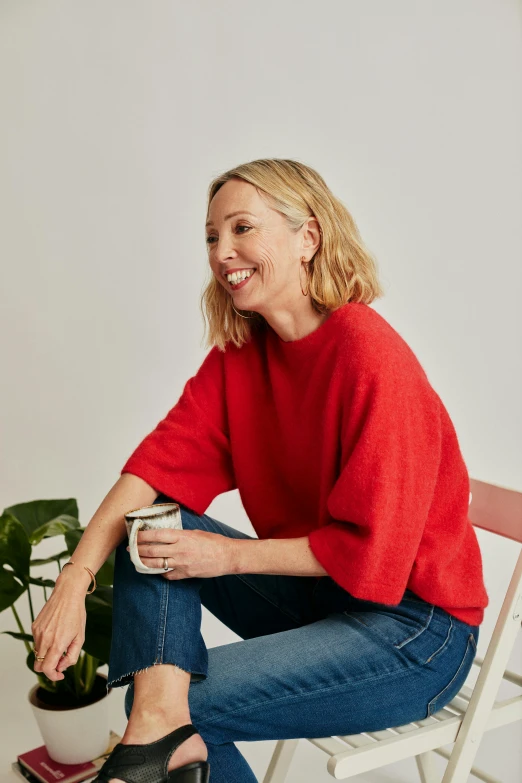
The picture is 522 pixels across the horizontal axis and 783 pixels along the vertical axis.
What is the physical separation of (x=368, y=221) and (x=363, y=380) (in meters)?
1.90

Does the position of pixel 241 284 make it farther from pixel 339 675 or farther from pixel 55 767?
pixel 55 767

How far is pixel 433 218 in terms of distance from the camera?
3195 millimetres

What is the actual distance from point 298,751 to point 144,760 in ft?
3.51

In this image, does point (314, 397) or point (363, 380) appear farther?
point (314, 397)

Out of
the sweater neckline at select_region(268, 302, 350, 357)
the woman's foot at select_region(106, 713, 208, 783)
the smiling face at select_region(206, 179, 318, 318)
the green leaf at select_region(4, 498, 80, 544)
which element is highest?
the smiling face at select_region(206, 179, 318, 318)

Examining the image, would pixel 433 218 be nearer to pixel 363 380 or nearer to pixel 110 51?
pixel 110 51

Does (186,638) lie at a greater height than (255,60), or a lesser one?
lesser

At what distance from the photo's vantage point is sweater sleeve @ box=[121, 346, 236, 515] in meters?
1.66

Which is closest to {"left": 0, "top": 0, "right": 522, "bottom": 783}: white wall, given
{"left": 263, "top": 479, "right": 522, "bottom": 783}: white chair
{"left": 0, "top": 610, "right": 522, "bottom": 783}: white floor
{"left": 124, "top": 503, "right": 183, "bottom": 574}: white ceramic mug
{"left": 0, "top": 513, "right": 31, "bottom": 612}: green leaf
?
{"left": 0, "top": 610, "right": 522, "bottom": 783}: white floor

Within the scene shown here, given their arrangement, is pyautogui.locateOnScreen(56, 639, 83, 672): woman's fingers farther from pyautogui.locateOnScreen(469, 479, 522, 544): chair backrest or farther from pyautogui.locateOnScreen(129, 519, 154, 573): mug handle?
pyautogui.locateOnScreen(469, 479, 522, 544): chair backrest

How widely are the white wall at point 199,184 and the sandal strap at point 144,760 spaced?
60.1 inches

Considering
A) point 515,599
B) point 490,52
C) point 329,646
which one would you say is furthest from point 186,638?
point 490,52

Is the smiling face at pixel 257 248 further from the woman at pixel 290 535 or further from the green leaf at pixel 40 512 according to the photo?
the green leaf at pixel 40 512

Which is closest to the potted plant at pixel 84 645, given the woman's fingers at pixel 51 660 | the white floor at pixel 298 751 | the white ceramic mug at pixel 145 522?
the white floor at pixel 298 751
